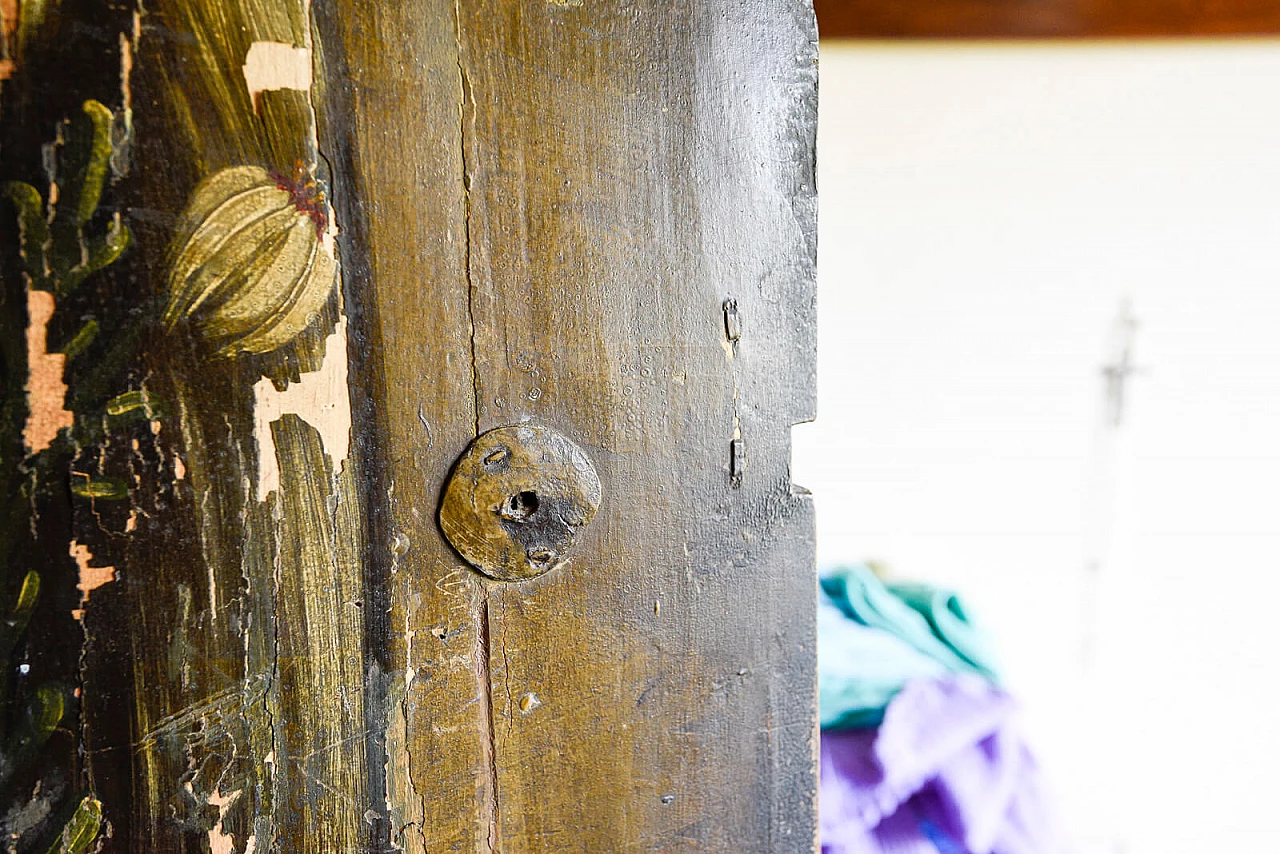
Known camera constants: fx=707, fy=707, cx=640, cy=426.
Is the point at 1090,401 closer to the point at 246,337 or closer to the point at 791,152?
the point at 791,152

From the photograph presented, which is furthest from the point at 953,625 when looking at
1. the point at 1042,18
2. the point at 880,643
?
the point at 1042,18

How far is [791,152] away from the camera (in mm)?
297

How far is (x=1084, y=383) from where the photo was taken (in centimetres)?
115

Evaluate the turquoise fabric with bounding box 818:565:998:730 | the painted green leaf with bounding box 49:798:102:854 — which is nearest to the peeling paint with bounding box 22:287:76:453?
the painted green leaf with bounding box 49:798:102:854

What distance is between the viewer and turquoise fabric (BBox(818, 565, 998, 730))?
617 mm

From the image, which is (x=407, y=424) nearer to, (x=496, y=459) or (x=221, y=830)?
(x=496, y=459)

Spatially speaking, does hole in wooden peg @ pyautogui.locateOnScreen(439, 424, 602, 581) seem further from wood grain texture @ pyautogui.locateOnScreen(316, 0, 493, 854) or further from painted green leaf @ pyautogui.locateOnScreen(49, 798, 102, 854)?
painted green leaf @ pyautogui.locateOnScreen(49, 798, 102, 854)

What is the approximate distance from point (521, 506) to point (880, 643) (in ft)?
1.74

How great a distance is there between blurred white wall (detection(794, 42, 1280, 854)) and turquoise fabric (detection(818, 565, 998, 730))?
340 millimetres

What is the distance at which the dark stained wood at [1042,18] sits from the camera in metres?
1.06

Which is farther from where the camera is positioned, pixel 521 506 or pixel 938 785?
pixel 938 785

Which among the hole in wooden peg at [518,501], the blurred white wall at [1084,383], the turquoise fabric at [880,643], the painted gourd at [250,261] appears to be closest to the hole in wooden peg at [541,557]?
the hole in wooden peg at [518,501]

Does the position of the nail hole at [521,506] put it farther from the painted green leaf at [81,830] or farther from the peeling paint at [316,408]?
the painted green leaf at [81,830]

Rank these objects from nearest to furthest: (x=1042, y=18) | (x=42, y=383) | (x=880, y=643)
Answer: (x=42, y=383) → (x=880, y=643) → (x=1042, y=18)
